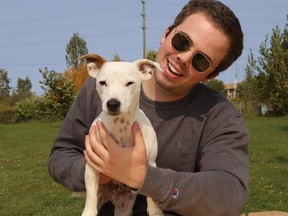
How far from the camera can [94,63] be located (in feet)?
11.5

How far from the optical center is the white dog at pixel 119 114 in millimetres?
3213

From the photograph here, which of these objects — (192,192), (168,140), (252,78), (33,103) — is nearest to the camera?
A: (192,192)

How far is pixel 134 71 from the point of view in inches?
137

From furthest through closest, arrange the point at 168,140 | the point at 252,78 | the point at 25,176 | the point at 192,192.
A: the point at 252,78 → the point at 25,176 → the point at 168,140 → the point at 192,192

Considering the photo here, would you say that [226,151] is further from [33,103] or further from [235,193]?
[33,103]

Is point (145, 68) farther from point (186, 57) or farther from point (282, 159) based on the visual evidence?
point (282, 159)

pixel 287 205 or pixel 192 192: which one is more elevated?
pixel 192 192

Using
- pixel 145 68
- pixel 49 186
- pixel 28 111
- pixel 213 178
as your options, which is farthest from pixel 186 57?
pixel 28 111

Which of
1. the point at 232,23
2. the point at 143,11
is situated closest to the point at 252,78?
the point at 143,11

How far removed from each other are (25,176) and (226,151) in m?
11.3

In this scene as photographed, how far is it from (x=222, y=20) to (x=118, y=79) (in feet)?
3.27

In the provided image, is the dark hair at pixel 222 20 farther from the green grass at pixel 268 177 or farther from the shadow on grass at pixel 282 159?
the shadow on grass at pixel 282 159

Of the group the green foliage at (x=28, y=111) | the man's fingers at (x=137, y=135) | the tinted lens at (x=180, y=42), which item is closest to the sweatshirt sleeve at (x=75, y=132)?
the man's fingers at (x=137, y=135)

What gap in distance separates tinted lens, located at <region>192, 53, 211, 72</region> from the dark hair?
0.27m
